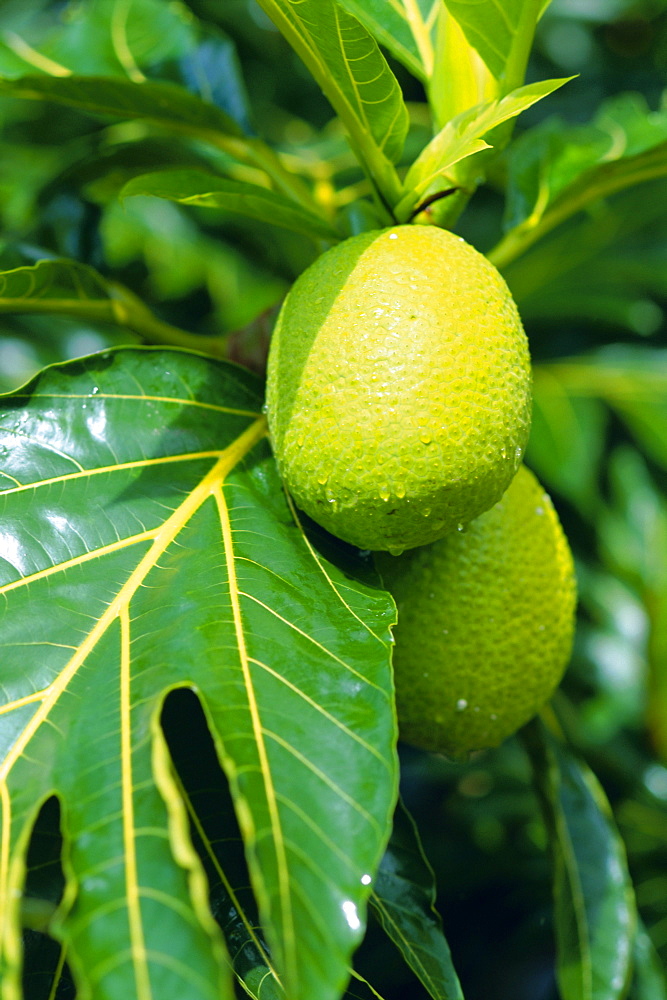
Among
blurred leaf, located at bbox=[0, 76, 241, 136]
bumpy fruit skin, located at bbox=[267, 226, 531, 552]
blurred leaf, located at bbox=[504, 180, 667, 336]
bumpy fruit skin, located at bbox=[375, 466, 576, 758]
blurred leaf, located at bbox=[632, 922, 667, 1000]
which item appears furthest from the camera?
blurred leaf, located at bbox=[504, 180, 667, 336]

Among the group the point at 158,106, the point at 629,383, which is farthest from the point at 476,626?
the point at 629,383

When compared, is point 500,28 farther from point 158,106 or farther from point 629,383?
point 629,383

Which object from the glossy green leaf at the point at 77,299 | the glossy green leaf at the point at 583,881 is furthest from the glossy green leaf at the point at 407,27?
the glossy green leaf at the point at 583,881

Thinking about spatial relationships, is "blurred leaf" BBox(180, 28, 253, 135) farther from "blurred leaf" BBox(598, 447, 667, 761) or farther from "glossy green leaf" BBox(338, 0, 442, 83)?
"blurred leaf" BBox(598, 447, 667, 761)

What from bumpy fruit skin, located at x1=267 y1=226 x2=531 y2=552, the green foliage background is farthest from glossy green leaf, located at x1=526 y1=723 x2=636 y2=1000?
bumpy fruit skin, located at x1=267 y1=226 x2=531 y2=552

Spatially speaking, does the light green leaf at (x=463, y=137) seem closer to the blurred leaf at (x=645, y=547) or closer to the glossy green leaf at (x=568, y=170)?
the glossy green leaf at (x=568, y=170)

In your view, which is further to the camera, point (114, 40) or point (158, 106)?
point (114, 40)
